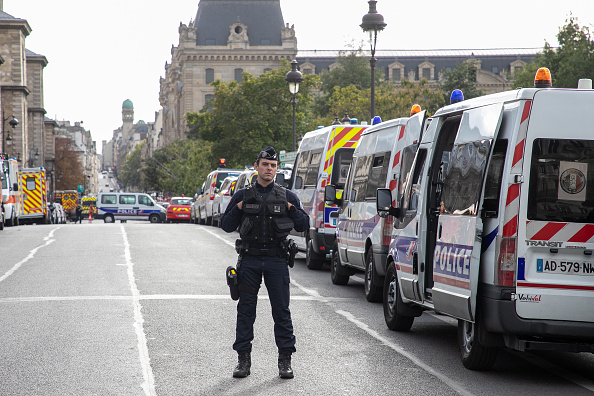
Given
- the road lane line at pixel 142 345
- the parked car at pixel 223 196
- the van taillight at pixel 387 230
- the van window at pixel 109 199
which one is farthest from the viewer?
the van window at pixel 109 199

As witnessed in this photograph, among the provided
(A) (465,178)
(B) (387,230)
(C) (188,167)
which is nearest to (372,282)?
(B) (387,230)

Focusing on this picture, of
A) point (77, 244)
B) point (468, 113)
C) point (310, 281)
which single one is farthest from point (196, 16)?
point (468, 113)

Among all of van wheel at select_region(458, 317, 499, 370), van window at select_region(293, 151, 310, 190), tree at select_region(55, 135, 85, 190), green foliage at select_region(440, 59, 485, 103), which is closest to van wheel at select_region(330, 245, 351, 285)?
van window at select_region(293, 151, 310, 190)

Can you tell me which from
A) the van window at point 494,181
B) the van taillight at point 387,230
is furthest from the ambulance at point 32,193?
the van window at point 494,181

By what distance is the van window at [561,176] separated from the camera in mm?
6980

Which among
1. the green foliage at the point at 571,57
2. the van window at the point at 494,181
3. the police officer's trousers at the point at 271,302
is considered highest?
the green foliage at the point at 571,57

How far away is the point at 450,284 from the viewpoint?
25.7 feet

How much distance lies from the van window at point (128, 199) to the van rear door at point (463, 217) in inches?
1831

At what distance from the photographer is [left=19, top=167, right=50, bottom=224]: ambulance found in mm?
49312

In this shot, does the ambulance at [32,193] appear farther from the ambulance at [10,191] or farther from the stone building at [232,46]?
the stone building at [232,46]

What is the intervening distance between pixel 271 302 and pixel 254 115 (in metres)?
48.2

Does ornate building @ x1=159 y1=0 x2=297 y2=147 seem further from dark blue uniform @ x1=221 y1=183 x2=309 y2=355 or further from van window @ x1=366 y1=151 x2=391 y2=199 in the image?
dark blue uniform @ x1=221 y1=183 x2=309 y2=355

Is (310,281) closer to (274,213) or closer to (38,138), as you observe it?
(274,213)

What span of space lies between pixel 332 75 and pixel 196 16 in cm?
2467
